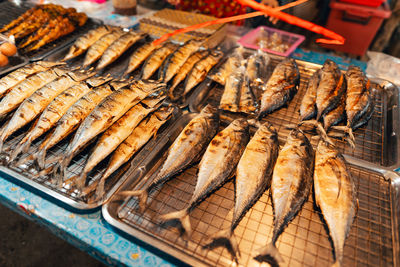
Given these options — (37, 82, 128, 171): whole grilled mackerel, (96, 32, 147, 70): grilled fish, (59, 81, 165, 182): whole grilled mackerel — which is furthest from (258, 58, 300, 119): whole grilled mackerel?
(96, 32, 147, 70): grilled fish

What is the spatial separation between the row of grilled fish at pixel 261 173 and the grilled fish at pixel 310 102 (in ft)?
1.29

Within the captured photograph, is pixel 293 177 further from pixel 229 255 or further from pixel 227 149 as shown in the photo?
pixel 229 255

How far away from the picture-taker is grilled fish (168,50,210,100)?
2856 mm

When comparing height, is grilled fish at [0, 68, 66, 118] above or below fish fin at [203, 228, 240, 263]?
above

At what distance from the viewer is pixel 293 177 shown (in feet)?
6.33

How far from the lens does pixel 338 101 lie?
2.65 meters

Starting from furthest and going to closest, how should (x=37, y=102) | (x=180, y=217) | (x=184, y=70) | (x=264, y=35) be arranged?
1. (x=264, y=35)
2. (x=184, y=70)
3. (x=37, y=102)
4. (x=180, y=217)

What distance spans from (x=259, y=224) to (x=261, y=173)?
15.5 inches

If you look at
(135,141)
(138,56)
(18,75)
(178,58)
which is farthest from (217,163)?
(18,75)

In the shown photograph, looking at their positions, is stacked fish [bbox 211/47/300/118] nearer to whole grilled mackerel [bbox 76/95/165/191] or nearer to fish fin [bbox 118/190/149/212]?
whole grilled mackerel [bbox 76/95/165/191]

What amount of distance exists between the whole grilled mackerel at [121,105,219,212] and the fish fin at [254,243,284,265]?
86 cm

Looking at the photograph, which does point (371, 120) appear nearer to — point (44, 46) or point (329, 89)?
point (329, 89)

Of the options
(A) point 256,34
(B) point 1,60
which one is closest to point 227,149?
(A) point 256,34

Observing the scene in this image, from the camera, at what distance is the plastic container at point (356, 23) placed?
4.15 meters
